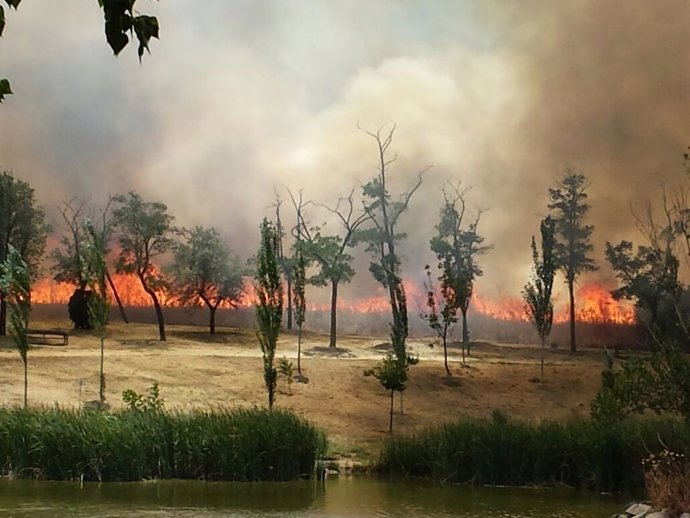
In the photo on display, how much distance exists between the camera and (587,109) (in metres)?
31.0

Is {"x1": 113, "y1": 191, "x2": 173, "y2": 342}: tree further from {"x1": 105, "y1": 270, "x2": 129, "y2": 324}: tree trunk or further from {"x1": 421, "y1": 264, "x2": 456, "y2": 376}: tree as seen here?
{"x1": 421, "y1": 264, "x2": 456, "y2": 376}: tree

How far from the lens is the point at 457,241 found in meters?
32.1

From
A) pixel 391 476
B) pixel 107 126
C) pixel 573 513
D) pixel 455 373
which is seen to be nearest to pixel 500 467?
pixel 391 476

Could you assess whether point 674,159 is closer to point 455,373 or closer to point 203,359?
point 455,373

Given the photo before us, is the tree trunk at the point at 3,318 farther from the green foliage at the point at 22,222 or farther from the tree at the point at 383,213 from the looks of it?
the tree at the point at 383,213

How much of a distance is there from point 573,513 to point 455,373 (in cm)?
1488

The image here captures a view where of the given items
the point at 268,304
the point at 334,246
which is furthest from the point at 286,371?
the point at 334,246

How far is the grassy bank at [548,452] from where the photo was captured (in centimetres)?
1536

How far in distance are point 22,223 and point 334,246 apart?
1153 centimetres

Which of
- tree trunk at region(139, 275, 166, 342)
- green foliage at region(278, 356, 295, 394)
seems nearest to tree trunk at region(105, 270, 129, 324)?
tree trunk at region(139, 275, 166, 342)

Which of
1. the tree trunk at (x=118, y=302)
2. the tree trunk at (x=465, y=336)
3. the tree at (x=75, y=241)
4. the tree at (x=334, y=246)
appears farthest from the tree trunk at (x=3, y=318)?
the tree trunk at (x=465, y=336)

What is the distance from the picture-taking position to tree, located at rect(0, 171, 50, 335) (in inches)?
1215

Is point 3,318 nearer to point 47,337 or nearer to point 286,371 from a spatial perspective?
point 47,337

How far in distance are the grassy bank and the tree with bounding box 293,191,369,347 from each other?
15563 mm
